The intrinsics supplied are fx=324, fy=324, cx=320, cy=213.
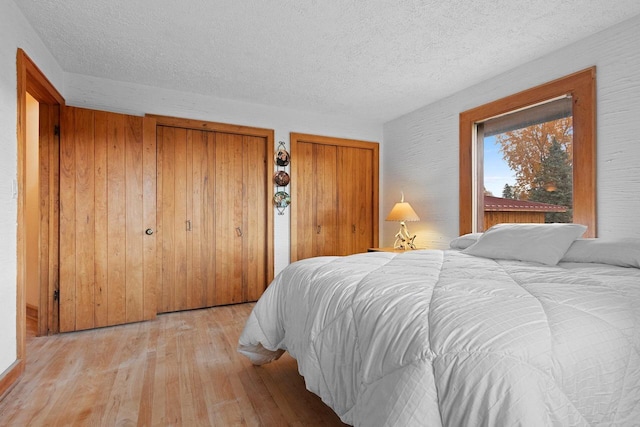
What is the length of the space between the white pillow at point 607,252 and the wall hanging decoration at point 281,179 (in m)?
2.81

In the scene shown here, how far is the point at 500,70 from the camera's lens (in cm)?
297

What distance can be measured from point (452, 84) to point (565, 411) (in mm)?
3147

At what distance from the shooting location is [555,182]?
270 cm

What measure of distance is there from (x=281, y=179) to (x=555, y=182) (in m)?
2.72

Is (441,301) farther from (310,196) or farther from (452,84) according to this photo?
(310,196)

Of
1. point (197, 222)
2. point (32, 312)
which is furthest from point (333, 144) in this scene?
point (32, 312)

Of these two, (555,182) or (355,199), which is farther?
(355,199)

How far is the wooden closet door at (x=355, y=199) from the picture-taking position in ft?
14.4

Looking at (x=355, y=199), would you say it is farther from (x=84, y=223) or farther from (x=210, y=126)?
(x=84, y=223)

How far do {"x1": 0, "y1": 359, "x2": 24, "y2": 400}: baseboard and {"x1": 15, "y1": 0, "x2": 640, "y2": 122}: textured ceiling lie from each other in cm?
223

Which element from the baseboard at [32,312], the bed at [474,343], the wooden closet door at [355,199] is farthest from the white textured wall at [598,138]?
the baseboard at [32,312]

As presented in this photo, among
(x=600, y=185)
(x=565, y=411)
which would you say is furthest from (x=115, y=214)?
(x=600, y=185)

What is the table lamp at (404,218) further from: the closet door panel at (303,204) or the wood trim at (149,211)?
the wood trim at (149,211)

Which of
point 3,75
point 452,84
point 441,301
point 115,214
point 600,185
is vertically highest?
point 452,84
